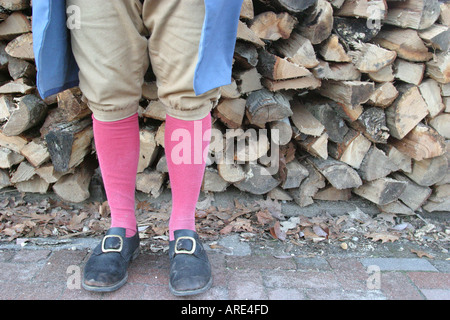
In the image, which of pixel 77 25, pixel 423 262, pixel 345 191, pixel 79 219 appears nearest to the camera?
pixel 77 25

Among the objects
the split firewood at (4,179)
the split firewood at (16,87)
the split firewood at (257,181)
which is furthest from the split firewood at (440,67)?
the split firewood at (4,179)

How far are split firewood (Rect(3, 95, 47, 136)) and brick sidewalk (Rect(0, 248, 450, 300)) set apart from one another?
63cm

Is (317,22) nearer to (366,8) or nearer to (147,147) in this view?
(366,8)

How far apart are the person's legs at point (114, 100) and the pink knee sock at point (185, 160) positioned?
0.17m

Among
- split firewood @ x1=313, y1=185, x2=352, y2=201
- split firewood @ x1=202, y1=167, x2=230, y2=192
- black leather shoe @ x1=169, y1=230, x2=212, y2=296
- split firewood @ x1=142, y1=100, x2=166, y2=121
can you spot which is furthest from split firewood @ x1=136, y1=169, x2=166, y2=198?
split firewood @ x1=313, y1=185, x2=352, y2=201

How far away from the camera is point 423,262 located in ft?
6.18

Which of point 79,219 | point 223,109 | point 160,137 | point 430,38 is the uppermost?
A: point 430,38

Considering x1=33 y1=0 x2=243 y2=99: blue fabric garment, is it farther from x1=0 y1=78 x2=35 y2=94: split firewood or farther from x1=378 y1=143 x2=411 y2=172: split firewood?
x1=378 y1=143 x2=411 y2=172: split firewood

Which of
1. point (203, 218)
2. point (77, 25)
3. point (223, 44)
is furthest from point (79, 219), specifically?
point (223, 44)

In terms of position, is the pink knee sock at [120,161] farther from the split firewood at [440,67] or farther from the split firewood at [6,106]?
the split firewood at [440,67]

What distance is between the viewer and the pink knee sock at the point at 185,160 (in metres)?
1.53
